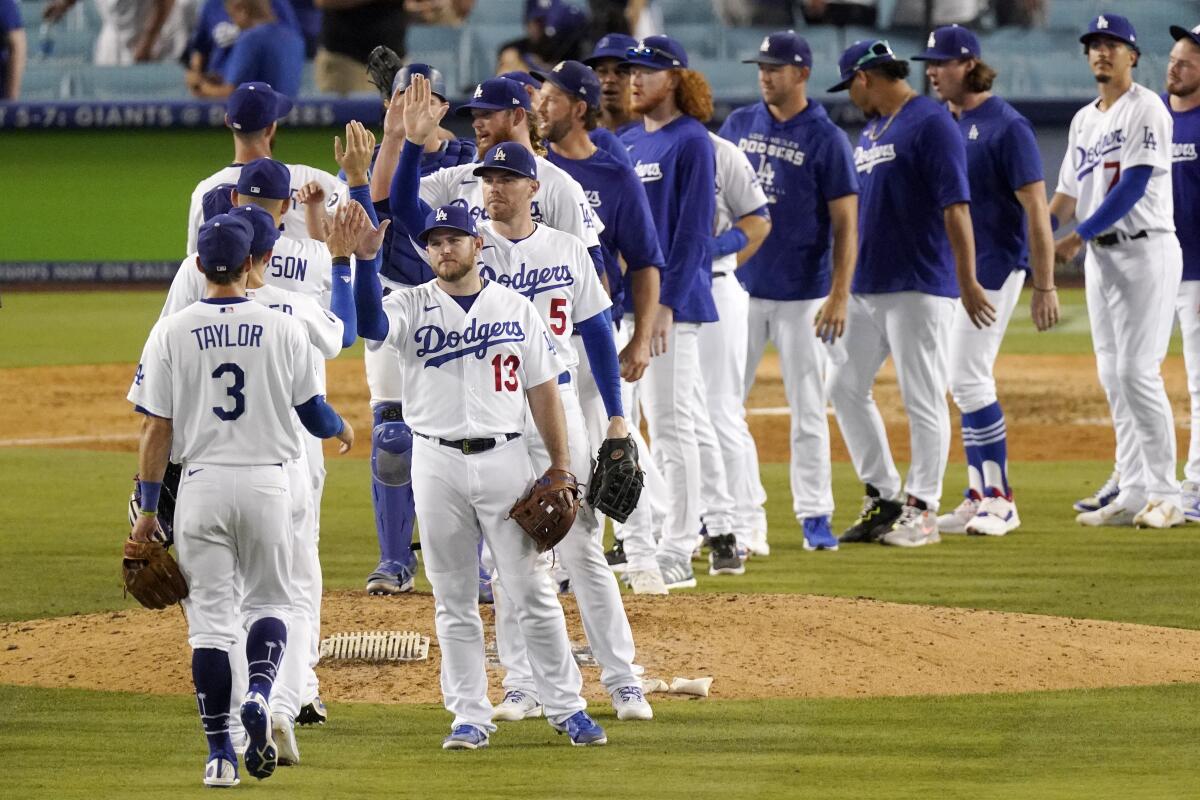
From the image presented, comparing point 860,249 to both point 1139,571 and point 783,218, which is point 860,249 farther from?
point 1139,571

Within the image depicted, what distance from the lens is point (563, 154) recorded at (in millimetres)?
6680

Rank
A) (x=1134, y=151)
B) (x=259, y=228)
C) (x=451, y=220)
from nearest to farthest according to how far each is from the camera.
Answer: (x=259, y=228) → (x=451, y=220) → (x=1134, y=151)

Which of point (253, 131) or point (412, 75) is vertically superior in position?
point (412, 75)

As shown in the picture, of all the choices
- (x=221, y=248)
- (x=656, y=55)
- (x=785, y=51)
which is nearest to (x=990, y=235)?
(x=785, y=51)

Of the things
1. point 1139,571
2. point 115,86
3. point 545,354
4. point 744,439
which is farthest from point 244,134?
point 115,86

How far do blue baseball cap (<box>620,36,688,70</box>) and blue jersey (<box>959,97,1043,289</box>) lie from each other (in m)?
2.00

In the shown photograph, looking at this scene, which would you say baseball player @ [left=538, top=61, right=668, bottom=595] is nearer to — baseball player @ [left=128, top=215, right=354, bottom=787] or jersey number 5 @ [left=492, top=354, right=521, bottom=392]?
jersey number 5 @ [left=492, top=354, right=521, bottom=392]

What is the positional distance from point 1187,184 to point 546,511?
212 inches

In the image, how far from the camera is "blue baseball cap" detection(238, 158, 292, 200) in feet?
17.4

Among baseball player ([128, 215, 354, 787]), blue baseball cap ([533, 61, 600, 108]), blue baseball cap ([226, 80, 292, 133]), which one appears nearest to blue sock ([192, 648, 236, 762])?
baseball player ([128, 215, 354, 787])

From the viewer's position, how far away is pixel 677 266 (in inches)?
286

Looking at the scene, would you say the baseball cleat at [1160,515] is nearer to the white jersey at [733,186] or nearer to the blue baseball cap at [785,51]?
the white jersey at [733,186]

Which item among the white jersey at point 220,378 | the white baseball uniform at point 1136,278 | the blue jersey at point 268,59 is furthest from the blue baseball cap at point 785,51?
the blue jersey at point 268,59

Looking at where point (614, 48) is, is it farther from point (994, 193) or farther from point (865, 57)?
point (994, 193)
